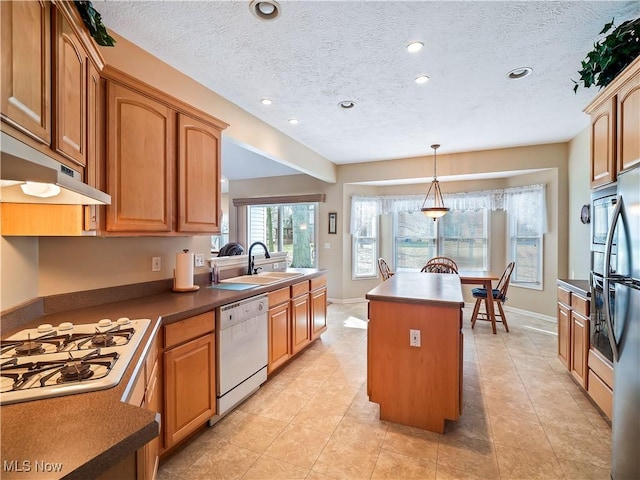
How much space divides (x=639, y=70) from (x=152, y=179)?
2.92 metres

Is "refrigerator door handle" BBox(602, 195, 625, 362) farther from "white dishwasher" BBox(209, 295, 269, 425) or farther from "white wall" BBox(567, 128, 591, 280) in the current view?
"white wall" BBox(567, 128, 591, 280)

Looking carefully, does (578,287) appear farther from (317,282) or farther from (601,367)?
A: (317,282)

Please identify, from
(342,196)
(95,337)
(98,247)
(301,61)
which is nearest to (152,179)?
(98,247)

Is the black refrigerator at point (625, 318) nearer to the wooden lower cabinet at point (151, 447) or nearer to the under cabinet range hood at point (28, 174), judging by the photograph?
the wooden lower cabinet at point (151, 447)

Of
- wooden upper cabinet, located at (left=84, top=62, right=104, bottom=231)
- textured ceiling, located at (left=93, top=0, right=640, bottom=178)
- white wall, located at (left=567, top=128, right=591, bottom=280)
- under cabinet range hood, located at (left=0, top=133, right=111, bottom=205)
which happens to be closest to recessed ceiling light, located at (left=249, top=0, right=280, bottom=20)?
textured ceiling, located at (left=93, top=0, right=640, bottom=178)

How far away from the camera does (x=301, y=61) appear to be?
7.84 ft

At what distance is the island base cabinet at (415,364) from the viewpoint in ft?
6.81

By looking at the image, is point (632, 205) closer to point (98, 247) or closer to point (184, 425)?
point (184, 425)

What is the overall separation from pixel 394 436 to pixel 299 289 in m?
1.60

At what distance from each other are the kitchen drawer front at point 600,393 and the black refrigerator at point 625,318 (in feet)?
1.83

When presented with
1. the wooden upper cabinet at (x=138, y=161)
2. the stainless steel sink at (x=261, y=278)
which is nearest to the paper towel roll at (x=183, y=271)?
the wooden upper cabinet at (x=138, y=161)

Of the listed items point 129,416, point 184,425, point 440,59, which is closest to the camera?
point 129,416

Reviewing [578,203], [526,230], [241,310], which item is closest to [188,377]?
[241,310]

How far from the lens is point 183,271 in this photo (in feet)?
7.88
